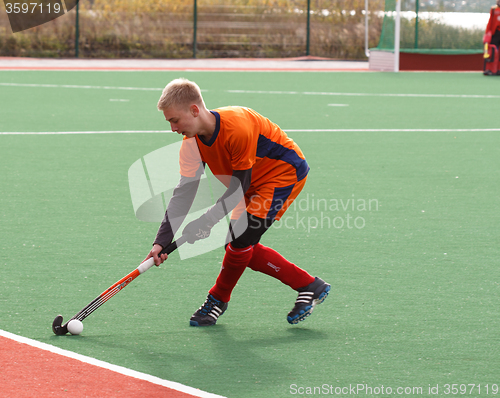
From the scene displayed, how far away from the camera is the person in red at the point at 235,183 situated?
406 cm

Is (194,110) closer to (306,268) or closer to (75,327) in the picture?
(75,327)

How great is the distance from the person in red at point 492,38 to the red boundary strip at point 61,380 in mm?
19461

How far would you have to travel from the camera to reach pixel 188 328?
4.52m

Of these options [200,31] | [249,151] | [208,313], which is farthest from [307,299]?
[200,31]

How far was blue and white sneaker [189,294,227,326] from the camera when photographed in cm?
455

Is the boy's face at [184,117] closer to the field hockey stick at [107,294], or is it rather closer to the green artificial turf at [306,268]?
the field hockey stick at [107,294]

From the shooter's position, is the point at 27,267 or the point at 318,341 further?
the point at 27,267

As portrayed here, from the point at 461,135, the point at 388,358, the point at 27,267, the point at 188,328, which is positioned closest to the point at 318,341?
the point at 388,358

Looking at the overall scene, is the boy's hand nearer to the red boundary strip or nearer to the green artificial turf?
the green artificial turf

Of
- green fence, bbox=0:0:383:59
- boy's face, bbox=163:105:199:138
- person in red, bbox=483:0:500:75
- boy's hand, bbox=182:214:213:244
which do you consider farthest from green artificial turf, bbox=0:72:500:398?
green fence, bbox=0:0:383:59

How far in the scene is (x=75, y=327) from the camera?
4.36 metres

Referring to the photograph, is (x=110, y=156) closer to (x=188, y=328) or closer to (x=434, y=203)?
(x=434, y=203)

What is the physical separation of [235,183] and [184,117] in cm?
44

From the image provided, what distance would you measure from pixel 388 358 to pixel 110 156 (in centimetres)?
622
